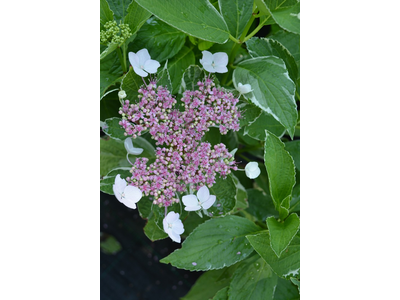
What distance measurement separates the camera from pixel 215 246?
0.76m

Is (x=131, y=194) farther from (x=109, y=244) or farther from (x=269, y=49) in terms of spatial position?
(x=109, y=244)

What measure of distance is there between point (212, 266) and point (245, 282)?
0.15m

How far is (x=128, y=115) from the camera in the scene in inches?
25.8

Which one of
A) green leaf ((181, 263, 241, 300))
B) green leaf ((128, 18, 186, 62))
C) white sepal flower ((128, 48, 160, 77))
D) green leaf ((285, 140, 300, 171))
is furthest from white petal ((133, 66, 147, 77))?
green leaf ((181, 263, 241, 300))

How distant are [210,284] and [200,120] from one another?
60cm

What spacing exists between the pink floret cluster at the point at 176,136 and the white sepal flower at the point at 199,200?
15mm

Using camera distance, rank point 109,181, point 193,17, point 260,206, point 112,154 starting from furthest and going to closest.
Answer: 1. point 260,206
2. point 112,154
3. point 109,181
4. point 193,17

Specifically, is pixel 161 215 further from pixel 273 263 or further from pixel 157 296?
pixel 157 296

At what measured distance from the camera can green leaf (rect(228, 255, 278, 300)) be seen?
2.68 feet

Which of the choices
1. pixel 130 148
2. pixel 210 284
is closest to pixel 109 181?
pixel 130 148

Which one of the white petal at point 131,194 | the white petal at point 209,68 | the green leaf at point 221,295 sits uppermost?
the white petal at point 209,68

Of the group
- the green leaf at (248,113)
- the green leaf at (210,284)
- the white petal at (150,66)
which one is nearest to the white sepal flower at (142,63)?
the white petal at (150,66)

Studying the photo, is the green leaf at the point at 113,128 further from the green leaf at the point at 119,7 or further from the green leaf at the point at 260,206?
the green leaf at the point at 260,206

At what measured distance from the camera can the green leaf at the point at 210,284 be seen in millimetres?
1034
